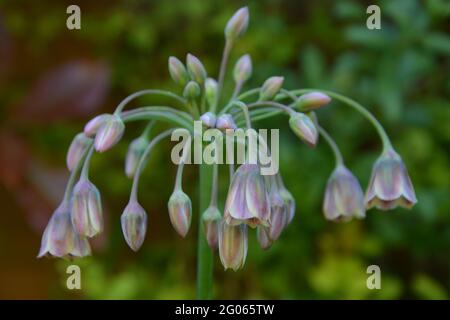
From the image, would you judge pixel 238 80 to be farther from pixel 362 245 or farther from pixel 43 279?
pixel 43 279

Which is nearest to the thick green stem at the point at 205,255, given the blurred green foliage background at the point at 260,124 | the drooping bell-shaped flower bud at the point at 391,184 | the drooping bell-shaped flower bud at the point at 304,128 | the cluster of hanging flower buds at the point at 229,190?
the cluster of hanging flower buds at the point at 229,190

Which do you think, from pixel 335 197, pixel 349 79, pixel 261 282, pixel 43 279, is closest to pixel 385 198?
pixel 335 197

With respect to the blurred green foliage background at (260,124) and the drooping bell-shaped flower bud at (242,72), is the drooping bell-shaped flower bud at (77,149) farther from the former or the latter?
the blurred green foliage background at (260,124)

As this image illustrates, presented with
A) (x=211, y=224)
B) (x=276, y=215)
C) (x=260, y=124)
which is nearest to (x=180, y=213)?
(x=211, y=224)

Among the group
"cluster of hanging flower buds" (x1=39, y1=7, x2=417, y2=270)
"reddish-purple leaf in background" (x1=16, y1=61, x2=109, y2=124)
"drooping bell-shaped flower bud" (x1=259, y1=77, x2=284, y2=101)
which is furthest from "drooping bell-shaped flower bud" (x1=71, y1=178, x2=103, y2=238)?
"reddish-purple leaf in background" (x1=16, y1=61, x2=109, y2=124)

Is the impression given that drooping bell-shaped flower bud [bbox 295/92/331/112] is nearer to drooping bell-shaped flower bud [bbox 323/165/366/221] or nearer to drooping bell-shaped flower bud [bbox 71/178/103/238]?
drooping bell-shaped flower bud [bbox 323/165/366/221]

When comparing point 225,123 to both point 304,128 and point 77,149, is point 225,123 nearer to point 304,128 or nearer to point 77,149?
point 304,128
